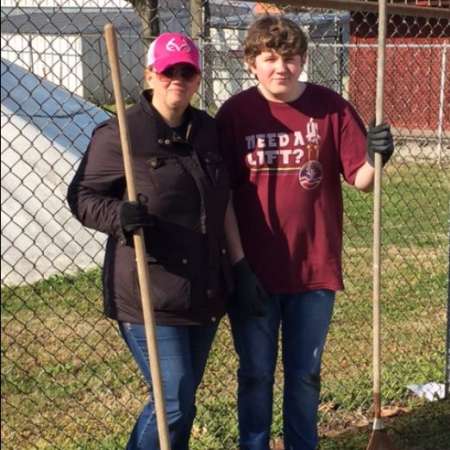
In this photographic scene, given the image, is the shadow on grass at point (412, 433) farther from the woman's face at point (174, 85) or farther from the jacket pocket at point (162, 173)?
the woman's face at point (174, 85)

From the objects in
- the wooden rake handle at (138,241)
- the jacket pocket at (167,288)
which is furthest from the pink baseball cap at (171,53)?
the jacket pocket at (167,288)

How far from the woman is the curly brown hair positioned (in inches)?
12.8

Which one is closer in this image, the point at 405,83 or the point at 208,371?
the point at 208,371

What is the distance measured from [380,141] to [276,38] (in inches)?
21.3

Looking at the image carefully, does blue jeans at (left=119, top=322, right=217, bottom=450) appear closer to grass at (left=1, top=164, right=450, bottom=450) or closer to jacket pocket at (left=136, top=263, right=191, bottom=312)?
jacket pocket at (left=136, top=263, right=191, bottom=312)

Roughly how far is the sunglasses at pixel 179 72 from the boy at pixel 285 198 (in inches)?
16.1

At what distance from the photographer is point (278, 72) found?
3.33m

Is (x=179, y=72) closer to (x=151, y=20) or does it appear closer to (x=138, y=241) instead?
(x=138, y=241)

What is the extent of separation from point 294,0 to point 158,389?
1915 millimetres

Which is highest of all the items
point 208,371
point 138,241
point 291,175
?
point 291,175

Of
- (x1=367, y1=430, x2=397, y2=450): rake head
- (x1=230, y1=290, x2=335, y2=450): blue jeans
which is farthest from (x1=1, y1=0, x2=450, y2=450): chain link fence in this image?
(x1=230, y1=290, x2=335, y2=450): blue jeans

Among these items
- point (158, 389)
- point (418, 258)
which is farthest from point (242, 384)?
point (418, 258)

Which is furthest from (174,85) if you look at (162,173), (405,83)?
(405,83)

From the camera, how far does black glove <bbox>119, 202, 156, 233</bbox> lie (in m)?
2.88
